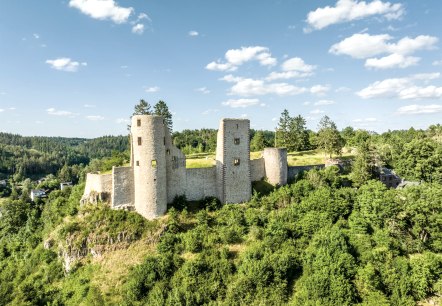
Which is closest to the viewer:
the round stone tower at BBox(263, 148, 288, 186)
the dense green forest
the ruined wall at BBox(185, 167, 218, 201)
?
the dense green forest

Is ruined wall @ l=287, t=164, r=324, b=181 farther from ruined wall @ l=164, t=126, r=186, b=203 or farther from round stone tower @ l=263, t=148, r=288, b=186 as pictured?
ruined wall @ l=164, t=126, r=186, b=203

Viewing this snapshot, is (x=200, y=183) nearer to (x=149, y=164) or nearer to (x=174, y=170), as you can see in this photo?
(x=174, y=170)

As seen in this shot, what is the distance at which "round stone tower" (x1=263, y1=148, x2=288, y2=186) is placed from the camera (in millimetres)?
37344

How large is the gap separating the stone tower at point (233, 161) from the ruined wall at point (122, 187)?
32.2 feet

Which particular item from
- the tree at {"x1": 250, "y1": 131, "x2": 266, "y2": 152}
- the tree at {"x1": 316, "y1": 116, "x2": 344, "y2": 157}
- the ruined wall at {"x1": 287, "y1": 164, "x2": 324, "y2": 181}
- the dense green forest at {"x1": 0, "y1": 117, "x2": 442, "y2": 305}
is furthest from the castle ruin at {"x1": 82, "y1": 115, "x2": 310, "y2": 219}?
the tree at {"x1": 250, "y1": 131, "x2": 266, "y2": 152}

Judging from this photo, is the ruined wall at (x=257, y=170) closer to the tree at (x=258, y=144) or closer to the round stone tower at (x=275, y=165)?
the round stone tower at (x=275, y=165)

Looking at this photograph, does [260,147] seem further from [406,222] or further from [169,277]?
[169,277]

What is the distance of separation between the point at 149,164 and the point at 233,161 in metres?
9.72

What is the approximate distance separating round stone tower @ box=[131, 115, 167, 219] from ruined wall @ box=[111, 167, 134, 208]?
2.24 feet

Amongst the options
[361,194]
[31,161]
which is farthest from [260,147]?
[31,161]

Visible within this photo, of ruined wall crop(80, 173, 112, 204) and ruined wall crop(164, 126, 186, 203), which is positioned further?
ruined wall crop(164, 126, 186, 203)

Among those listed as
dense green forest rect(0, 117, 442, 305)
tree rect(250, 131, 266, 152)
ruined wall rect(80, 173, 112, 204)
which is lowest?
dense green forest rect(0, 117, 442, 305)

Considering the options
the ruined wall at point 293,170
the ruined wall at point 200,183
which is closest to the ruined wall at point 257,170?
the ruined wall at point 293,170

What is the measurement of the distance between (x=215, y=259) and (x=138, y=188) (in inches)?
423
